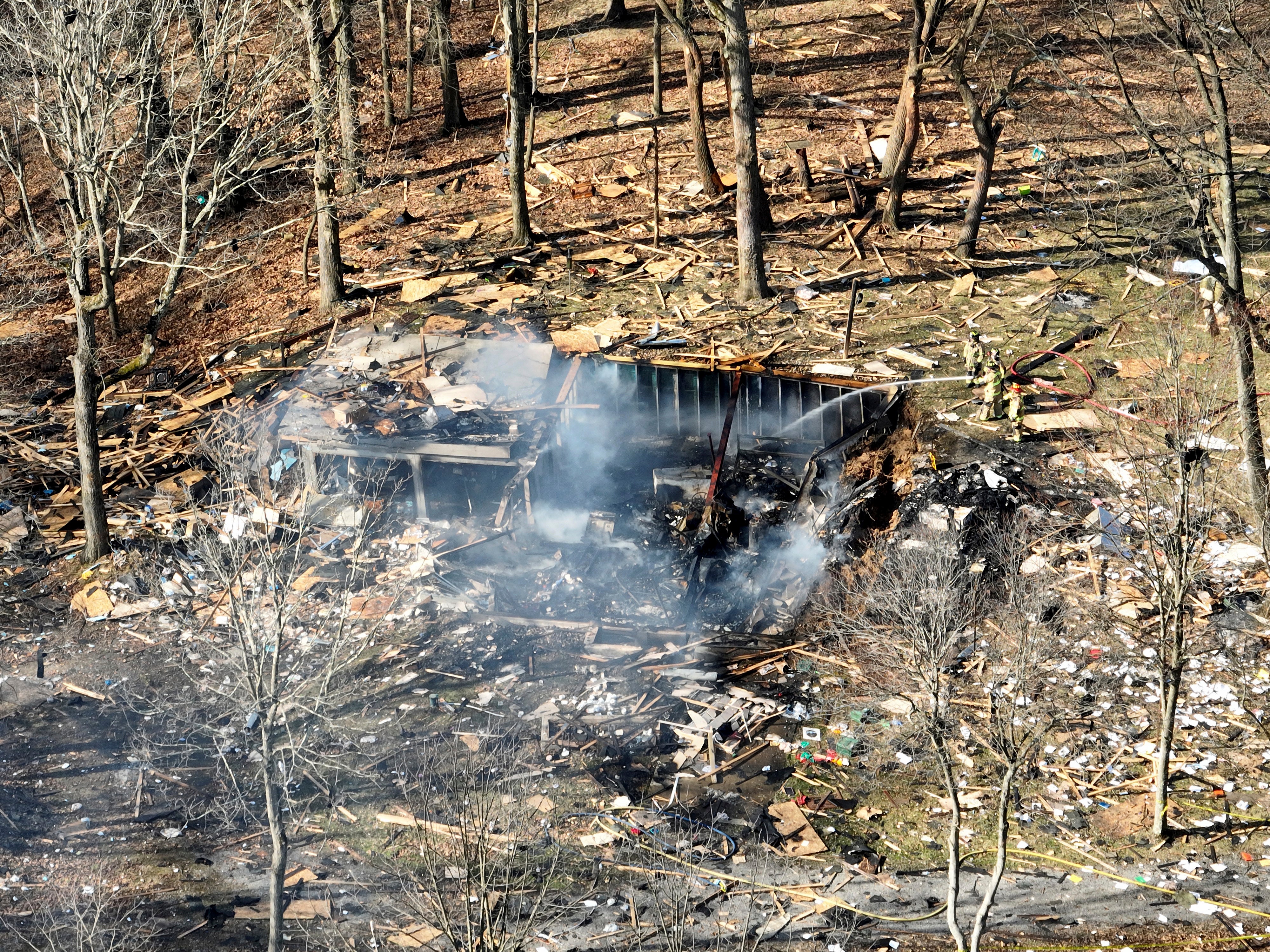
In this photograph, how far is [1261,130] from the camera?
26391 millimetres

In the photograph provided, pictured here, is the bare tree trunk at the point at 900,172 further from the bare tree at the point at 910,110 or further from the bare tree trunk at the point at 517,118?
the bare tree trunk at the point at 517,118

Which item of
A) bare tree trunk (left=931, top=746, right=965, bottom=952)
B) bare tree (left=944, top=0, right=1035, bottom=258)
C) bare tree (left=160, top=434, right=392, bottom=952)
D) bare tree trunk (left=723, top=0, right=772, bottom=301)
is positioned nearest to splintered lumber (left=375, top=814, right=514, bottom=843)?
bare tree (left=160, top=434, right=392, bottom=952)

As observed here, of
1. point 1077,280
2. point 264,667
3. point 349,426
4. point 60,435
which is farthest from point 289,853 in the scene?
point 1077,280

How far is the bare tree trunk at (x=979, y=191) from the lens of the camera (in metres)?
21.5

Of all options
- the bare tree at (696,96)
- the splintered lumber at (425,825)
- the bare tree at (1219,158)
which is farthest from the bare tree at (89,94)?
the bare tree at (1219,158)

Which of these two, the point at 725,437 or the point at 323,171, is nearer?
the point at 725,437

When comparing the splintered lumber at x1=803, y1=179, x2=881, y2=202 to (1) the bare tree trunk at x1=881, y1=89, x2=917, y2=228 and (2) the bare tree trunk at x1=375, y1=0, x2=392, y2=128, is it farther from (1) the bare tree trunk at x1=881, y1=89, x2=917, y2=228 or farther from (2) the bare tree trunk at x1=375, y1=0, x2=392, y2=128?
(2) the bare tree trunk at x1=375, y1=0, x2=392, y2=128

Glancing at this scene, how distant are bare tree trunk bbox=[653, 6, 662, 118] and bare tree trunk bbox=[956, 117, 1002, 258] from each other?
846 centimetres

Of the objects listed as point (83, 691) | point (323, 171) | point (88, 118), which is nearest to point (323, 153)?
point (323, 171)

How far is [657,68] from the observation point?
2834 cm

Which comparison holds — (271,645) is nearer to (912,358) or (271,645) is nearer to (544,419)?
(544,419)

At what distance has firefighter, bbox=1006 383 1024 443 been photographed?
60.3 feet

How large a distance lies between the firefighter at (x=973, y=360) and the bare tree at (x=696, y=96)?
8.39 m

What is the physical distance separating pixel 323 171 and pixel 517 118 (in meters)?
4.16
